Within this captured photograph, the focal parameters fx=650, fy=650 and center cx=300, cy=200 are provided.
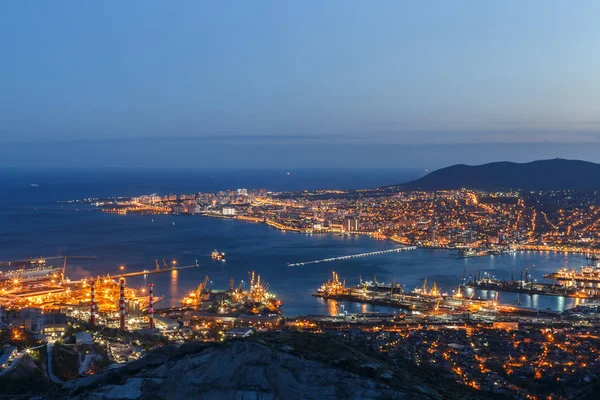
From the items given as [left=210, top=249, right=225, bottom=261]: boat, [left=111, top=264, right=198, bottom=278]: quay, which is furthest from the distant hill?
[left=111, top=264, right=198, bottom=278]: quay

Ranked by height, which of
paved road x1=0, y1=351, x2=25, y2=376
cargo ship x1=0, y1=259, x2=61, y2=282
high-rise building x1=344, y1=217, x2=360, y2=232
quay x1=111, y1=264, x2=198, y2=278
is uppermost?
high-rise building x1=344, y1=217, x2=360, y2=232

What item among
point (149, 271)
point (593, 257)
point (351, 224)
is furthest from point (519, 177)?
point (149, 271)

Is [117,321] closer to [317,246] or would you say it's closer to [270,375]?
[270,375]

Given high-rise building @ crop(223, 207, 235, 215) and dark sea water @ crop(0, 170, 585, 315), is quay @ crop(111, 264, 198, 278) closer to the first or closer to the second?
dark sea water @ crop(0, 170, 585, 315)

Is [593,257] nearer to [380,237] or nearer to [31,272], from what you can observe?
[380,237]

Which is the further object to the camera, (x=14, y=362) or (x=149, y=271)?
(x=149, y=271)

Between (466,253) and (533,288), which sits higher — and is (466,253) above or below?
above

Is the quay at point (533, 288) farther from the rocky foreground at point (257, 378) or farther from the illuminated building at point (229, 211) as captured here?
the illuminated building at point (229, 211)
